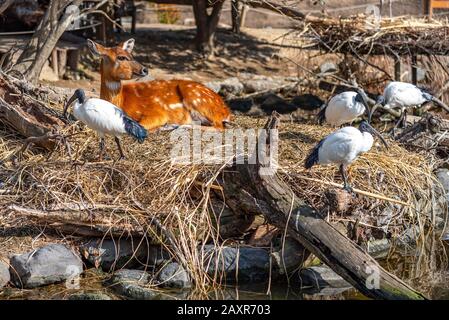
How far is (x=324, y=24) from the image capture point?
13547mm

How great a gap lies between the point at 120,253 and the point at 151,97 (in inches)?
104

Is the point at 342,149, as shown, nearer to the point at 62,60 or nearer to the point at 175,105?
the point at 175,105

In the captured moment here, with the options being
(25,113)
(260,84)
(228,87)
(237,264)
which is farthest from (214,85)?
(237,264)

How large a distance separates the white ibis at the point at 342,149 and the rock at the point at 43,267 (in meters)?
2.16

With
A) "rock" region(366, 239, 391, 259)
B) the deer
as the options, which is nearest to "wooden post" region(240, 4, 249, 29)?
the deer

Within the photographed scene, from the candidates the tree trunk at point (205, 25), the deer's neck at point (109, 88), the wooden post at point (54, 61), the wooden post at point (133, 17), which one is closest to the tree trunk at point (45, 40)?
the deer's neck at point (109, 88)

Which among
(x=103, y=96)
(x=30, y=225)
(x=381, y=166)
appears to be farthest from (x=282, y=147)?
(x=30, y=225)

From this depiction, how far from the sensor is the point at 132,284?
8.16 m

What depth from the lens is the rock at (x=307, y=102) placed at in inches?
586

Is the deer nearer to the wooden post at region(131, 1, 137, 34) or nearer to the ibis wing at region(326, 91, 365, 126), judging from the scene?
the ibis wing at region(326, 91, 365, 126)

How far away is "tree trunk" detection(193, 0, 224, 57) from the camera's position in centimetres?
1573

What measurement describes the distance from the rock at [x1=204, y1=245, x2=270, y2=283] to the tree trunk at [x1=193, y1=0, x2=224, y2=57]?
7.56m

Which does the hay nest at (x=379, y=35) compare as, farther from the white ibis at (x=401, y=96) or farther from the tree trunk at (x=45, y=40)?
the tree trunk at (x=45, y=40)
